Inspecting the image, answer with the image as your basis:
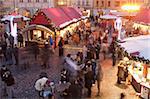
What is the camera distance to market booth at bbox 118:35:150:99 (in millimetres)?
12609

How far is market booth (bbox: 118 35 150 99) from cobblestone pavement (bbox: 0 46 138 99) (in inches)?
20.8

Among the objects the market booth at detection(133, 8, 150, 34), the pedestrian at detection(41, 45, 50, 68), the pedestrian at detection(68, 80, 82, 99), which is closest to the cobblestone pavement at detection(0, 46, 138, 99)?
the pedestrian at detection(41, 45, 50, 68)

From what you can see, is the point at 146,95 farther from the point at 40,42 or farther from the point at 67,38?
the point at 67,38

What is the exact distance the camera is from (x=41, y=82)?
37.0 feet

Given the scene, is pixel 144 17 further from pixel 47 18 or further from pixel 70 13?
pixel 47 18

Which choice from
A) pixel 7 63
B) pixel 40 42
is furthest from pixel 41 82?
pixel 40 42

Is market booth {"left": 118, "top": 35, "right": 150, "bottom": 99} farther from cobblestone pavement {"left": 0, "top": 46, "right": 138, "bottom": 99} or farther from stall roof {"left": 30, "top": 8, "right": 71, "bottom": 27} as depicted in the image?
stall roof {"left": 30, "top": 8, "right": 71, "bottom": 27}

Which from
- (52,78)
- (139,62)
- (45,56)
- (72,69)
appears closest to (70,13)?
(45,56)

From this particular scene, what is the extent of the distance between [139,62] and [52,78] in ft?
16.2

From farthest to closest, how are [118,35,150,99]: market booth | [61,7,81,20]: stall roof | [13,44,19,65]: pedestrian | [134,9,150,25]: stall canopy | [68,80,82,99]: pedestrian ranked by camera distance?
[61,7,81,20]: stall roof
[134,9,150,25]: stall canopy
[13,44,19,65]: pedestrian
[118,35,150,99]: market booth
[68,80,82,99]: pedestrian

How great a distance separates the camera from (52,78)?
51.9ft

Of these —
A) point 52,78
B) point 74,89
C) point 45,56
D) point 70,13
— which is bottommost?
point 52,78

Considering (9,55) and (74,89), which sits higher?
(9,55)

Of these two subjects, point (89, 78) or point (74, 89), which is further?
point (89, 78)
